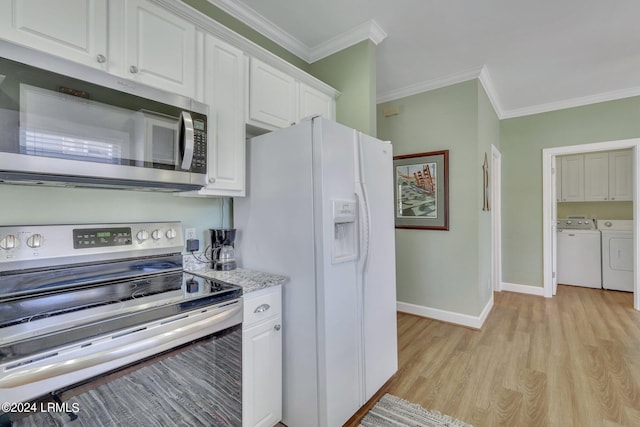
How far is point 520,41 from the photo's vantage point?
2.55 metres

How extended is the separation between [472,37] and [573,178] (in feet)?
13.5

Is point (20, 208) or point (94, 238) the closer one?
point (20, 208)

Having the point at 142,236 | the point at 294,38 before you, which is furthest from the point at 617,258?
the point at 142,236

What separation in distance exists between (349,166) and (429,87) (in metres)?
2.24

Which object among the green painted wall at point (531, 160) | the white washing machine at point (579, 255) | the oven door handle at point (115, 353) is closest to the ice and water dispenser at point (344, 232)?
the oven door handle at point (115, 353)

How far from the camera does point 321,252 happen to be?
5.00 ft

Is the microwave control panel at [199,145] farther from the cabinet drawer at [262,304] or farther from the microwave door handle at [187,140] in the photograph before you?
the cabinet drawer at [262,304]

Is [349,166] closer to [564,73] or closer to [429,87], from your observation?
[429,87]

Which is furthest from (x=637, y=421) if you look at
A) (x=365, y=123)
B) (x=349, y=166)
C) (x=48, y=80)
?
(x=48, y=80)

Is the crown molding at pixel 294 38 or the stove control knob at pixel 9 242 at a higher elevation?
the crown molding at pixel 294 38

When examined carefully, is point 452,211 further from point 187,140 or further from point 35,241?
point 35,241

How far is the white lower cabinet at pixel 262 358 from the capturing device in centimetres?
146

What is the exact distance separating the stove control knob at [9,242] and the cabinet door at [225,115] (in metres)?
0.79

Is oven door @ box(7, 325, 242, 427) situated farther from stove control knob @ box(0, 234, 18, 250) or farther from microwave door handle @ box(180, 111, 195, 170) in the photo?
microwave door handle @ box(180, 111, 195, 170)
